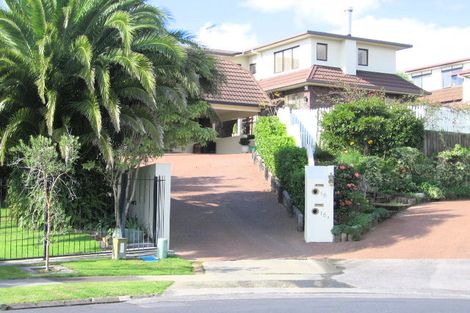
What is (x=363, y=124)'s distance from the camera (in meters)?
22.3

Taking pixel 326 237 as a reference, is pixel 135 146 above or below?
above

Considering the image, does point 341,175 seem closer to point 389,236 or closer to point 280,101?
point 389,236

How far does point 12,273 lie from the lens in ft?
41.7

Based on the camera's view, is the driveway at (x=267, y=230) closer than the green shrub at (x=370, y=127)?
Yes

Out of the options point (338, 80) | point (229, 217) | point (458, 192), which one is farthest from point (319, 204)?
point (338, 80)

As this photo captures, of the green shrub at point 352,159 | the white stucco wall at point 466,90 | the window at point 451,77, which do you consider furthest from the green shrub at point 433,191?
the window at point 451,77

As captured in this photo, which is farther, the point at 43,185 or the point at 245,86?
the point at 245,86

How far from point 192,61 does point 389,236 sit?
24.8ft

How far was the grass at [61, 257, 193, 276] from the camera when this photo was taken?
13.1m

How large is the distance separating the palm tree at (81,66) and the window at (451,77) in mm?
37983

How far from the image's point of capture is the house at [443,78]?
44781mm

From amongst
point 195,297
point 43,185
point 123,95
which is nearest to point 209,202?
point 123,95

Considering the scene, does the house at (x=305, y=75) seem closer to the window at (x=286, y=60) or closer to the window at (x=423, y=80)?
the window at (x=286, y=60)

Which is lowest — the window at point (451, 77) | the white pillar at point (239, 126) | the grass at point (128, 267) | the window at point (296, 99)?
the grass at point (128, 267)
